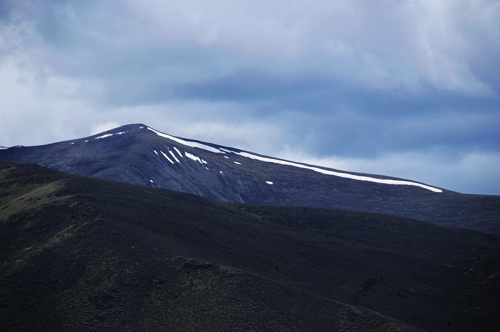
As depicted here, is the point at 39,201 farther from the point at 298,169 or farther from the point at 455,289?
the point at 298,169

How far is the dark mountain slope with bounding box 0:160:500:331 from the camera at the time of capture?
129 ft

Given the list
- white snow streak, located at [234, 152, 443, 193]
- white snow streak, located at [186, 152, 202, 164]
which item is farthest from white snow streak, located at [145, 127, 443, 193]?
white snow streak, located at [186, 152, 202, 164]

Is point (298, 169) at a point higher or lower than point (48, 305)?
higher

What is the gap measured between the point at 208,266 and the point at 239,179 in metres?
98.3

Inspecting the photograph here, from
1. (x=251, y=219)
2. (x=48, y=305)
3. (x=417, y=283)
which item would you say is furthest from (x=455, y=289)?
(x=48, y=305)

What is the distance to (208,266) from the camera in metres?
45.3

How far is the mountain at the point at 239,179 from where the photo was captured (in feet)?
389

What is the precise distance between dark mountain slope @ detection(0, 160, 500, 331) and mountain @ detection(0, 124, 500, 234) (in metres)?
39.5

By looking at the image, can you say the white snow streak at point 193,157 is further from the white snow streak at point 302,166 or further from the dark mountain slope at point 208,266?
the dark mountain slope at point 208,266

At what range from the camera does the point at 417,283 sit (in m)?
60.0

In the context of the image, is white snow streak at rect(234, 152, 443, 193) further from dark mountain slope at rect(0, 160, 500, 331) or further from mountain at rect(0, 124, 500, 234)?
dark mountain slope at rect(0, 160, 500, 331)

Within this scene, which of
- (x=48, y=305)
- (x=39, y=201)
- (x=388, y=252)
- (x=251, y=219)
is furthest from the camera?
(x=251, y=219)

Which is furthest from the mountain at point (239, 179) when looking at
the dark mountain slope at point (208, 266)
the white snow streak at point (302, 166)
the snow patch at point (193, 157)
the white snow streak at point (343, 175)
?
the dark mountain slope at point (208, 266)

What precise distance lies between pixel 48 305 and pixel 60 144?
121976 mm
